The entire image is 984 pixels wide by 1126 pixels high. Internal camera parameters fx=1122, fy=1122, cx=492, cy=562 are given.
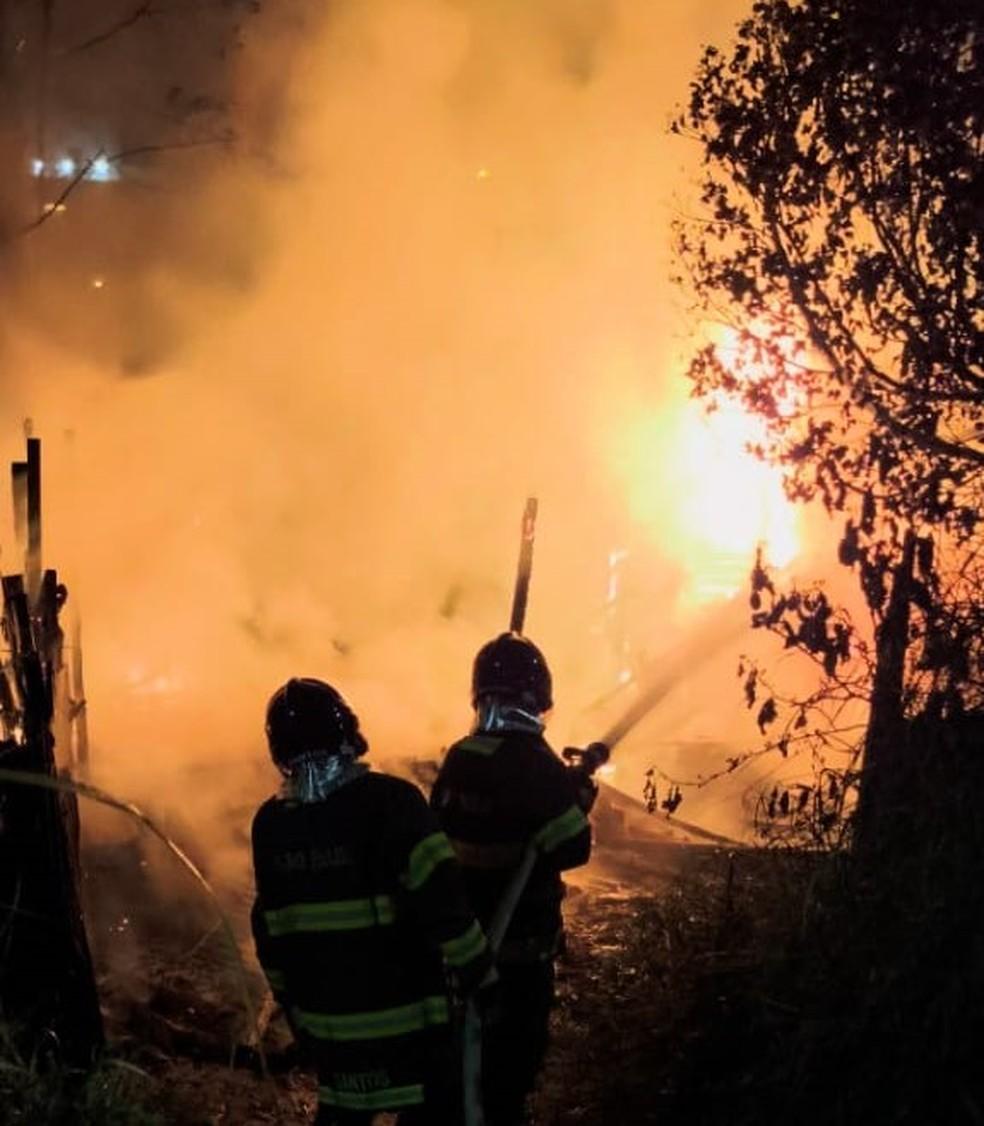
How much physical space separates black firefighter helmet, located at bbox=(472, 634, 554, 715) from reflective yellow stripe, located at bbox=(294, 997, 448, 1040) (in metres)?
1.07

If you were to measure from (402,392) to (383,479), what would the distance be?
1131mm

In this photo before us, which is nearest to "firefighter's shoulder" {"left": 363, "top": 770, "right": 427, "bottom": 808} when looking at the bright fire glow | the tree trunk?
the tree trunk

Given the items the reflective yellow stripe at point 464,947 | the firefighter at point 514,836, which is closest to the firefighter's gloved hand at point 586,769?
the firefighter at point 514,836

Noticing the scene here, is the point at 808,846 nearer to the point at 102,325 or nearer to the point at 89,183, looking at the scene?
the point at 102,325

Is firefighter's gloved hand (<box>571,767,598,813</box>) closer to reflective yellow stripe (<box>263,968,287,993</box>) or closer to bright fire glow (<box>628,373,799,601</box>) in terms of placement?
reflective yellow stripe (<box>263,968,287,993</box>)

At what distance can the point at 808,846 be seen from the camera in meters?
4.52

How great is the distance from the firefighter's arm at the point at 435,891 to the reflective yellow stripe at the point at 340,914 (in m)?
0.07

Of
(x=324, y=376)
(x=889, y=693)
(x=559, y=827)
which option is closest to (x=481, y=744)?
(x=559, y=827)

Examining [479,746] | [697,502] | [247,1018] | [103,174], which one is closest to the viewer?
[479,746]

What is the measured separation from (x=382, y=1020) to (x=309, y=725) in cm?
79

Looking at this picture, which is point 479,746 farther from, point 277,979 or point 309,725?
point 277,979

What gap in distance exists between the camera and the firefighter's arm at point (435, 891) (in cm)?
285

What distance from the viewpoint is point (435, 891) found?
285 centimetres

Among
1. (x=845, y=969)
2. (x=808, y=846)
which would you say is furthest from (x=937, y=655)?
(x=845, y=969)
